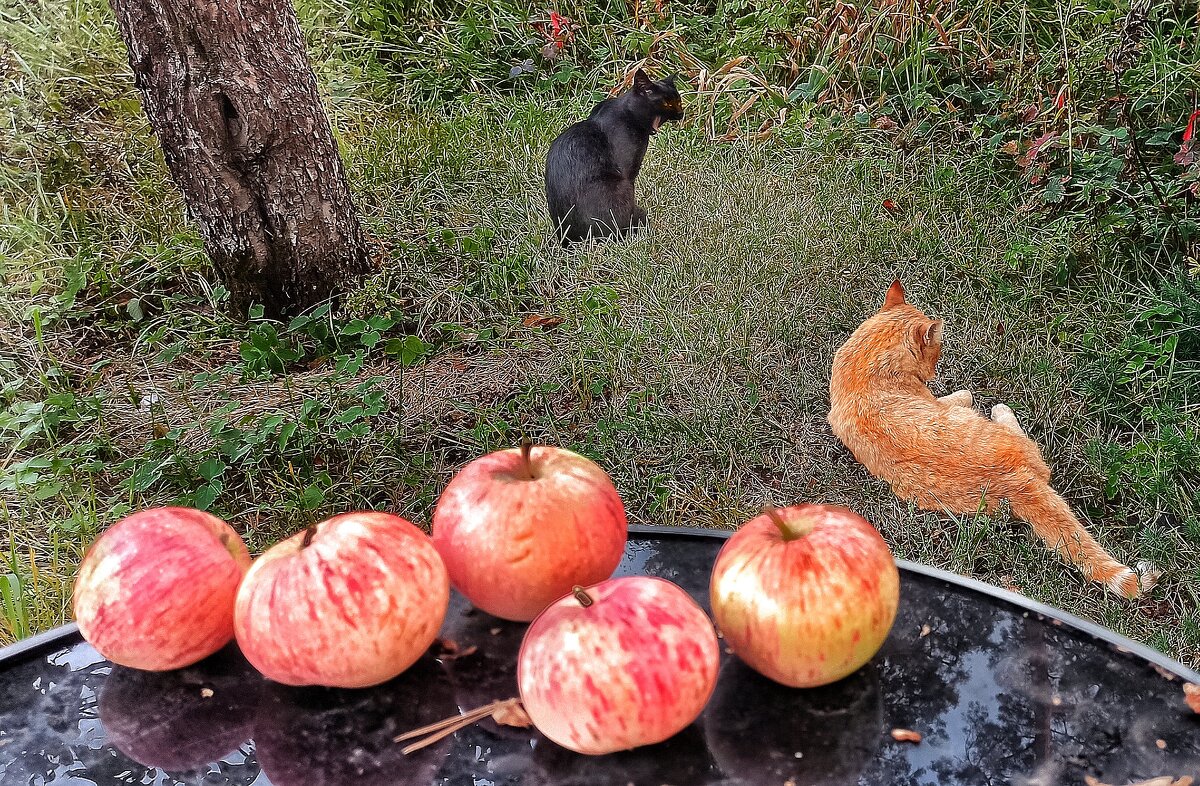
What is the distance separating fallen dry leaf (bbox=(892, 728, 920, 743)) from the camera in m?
0.84

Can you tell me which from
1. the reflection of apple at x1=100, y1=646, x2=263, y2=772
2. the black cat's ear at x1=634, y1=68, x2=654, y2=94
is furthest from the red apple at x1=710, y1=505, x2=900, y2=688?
the black cat's ear at x1=634, y1=68, x2=654, y2=94

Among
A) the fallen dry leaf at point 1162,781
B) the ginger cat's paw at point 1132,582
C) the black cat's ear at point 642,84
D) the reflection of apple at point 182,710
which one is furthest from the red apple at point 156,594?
the black cat's ear at point 642,84

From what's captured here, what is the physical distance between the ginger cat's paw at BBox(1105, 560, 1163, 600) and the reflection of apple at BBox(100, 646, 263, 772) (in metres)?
1.68

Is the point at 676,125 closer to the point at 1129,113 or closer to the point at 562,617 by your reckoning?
the point at 1129,113

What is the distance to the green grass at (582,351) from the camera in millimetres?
2160

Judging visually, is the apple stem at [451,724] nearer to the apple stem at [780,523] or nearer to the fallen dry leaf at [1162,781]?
the apple stem at [780,523]

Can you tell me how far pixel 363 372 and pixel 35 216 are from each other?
1066mm

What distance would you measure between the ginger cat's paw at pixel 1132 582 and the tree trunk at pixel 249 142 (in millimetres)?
1903

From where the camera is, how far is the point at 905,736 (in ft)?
2.77

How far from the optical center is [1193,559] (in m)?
2.02

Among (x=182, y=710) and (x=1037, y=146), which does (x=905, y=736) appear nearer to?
(x=182, y=710)

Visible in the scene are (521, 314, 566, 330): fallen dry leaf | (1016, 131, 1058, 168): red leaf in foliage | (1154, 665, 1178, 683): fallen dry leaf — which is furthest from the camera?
(1016, 131, 1058, 168): red leaf in foliage

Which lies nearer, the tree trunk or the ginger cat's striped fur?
the ginger cat's striped fur

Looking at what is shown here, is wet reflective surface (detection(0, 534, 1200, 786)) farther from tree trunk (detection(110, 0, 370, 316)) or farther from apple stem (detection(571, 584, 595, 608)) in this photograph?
tree trunk (detection(110, 0, 370, 316))
